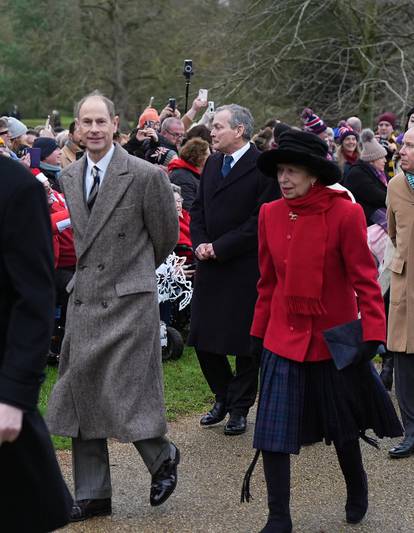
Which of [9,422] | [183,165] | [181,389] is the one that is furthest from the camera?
[183,165]

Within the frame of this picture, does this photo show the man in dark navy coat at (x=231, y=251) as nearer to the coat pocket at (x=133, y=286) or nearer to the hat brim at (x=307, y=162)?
the coat pocket at (x=133, y=286)

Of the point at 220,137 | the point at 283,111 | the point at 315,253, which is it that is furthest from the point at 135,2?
the point at 315,253

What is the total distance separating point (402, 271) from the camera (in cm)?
598

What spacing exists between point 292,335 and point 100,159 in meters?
1.25

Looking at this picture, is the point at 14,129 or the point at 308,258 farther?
the point at 14,129

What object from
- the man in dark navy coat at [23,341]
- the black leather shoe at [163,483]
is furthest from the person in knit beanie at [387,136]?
the man in dark navy coat at [23,341]

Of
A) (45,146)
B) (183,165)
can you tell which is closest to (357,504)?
(183,165)

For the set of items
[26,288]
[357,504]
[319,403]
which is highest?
[26,288]

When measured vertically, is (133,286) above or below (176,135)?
below

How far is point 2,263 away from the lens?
276 centimetres

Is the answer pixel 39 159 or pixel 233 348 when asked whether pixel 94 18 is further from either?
pixel 233 348

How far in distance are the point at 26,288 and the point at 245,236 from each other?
3.45 meters

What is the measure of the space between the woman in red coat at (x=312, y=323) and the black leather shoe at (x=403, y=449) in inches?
53.7

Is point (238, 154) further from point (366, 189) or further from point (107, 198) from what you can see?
point (366, 189)
